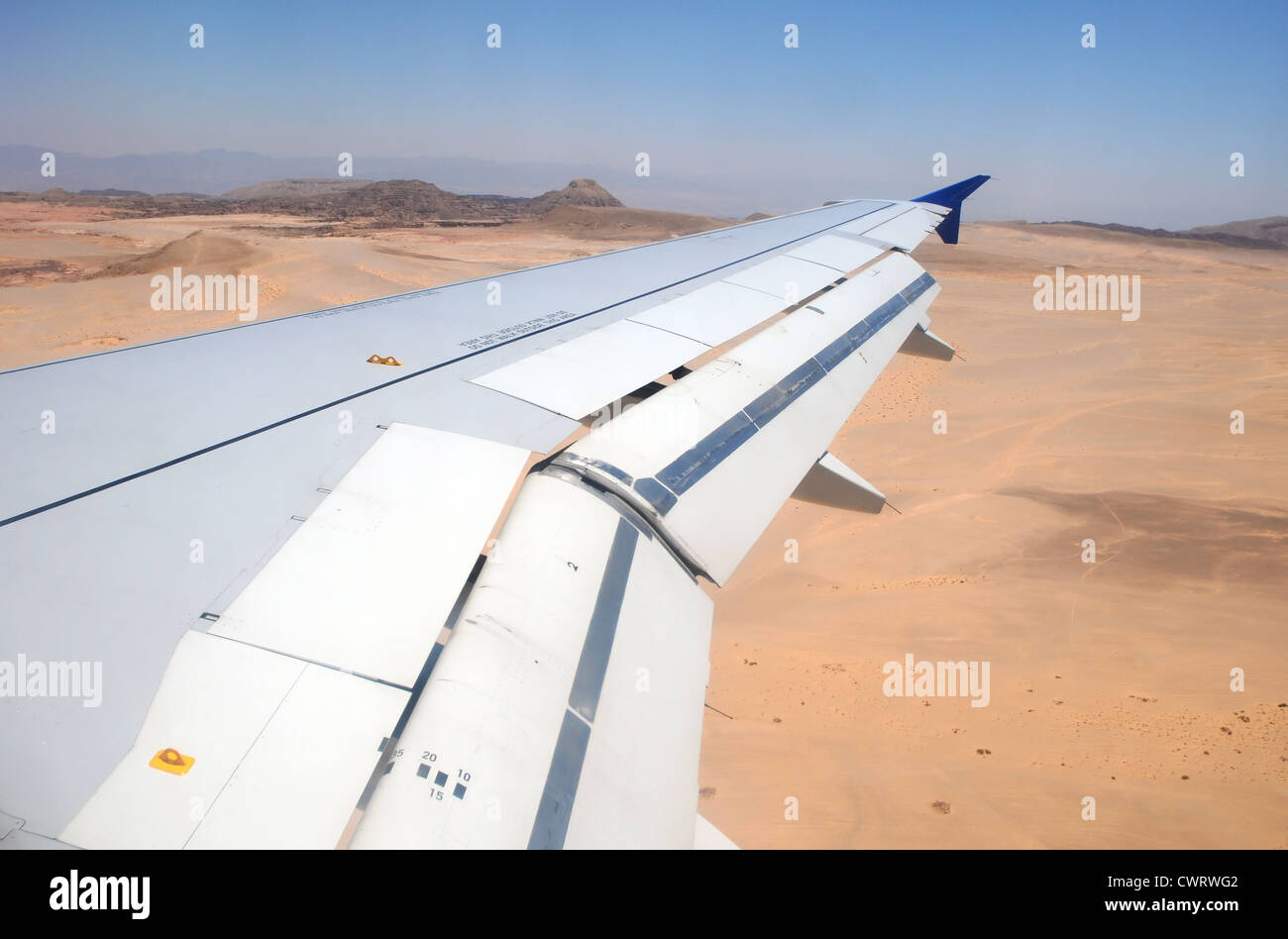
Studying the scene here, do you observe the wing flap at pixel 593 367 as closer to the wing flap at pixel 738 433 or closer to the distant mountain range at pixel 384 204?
the wing flap at pixel 738 433

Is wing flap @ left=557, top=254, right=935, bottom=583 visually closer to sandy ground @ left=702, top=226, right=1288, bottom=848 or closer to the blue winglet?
sandy ground @ left=702, top=226, right=1288, bottom=848

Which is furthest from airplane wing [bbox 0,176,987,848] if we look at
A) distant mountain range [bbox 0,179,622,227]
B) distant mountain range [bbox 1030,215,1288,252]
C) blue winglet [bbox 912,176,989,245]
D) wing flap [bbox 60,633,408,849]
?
distant mountain range [bbox 1030,215,1288,252]

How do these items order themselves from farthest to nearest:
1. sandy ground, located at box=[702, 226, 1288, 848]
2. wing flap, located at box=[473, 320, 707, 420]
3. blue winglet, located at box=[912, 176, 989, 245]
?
blue winglet, located at box=[912, 176, 989, 245] → sandy ground, located at box=[702, 226, 1288, 848] → wing flap, located at box=[473, 320, 707, 420]

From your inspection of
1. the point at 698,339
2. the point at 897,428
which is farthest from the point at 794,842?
the point at 897,428

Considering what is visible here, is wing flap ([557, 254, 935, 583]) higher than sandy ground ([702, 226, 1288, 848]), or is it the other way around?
wing flap ([557, 254, 935, 583])

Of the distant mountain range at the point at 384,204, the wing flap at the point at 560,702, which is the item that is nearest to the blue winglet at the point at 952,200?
the wing flap at the point at 560,702
